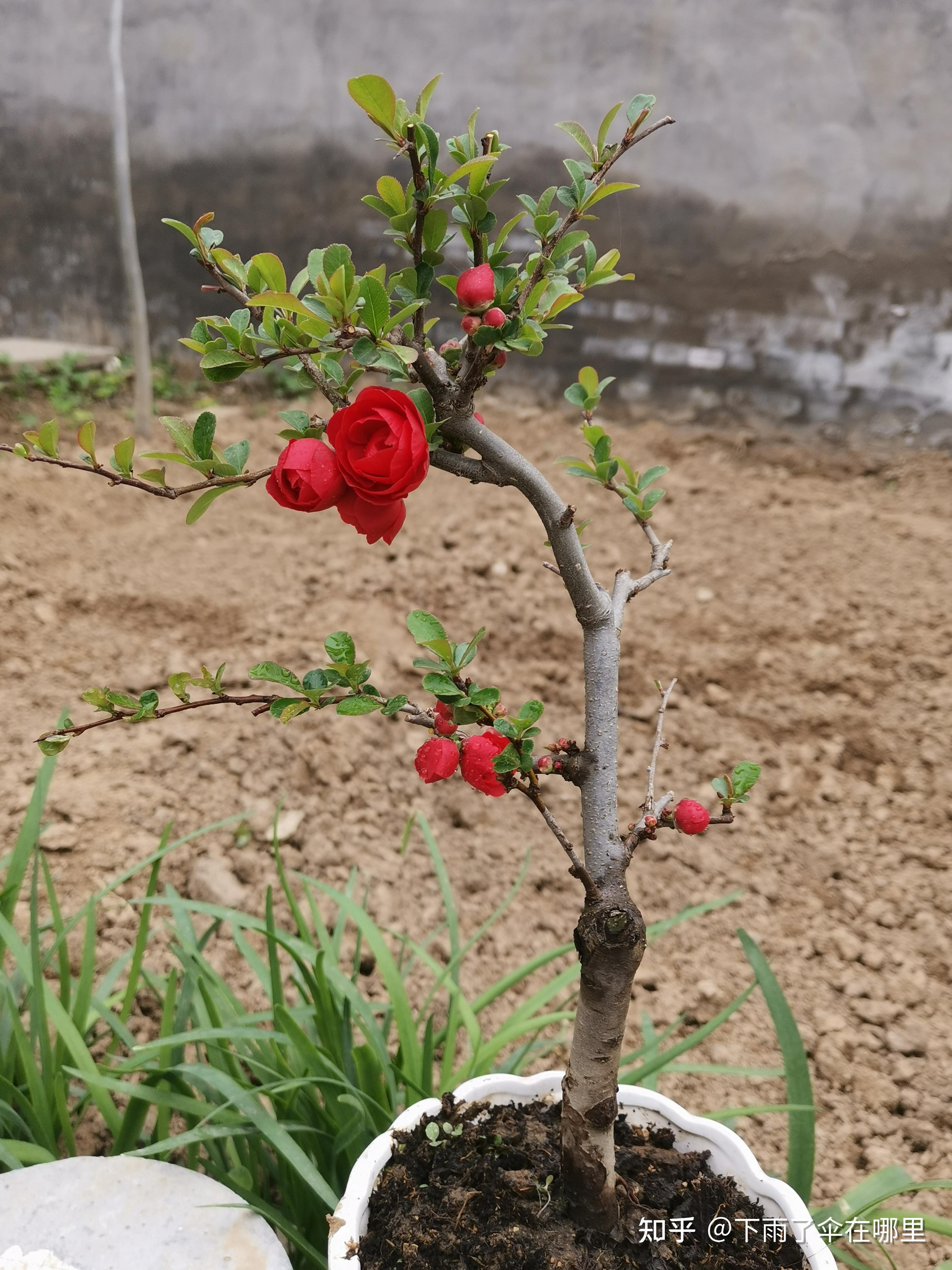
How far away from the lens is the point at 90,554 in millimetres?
→ 3057

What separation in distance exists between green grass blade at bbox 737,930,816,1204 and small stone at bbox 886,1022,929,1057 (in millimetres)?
599

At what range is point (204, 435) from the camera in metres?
0.78

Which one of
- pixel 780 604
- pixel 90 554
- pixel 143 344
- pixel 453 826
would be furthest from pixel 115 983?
pixel 143 344

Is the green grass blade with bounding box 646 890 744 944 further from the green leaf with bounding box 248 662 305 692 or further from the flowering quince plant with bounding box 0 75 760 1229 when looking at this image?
the green leaf with bounding box 248 662 305 692

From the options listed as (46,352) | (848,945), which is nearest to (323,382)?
(848,945)

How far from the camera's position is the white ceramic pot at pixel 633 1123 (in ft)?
3.21

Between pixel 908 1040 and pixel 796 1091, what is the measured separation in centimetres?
67

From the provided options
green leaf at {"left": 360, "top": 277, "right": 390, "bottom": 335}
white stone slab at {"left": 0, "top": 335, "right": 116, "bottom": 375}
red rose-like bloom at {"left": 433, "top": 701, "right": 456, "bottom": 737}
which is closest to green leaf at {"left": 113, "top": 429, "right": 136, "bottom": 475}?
green leaf at {"left": 360, "top": 277, "right": 390, "bottom": 335}

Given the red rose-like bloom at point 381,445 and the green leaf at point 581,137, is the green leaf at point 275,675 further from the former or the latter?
the green leaf at point 581,137

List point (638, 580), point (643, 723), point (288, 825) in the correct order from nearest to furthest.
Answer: point (638, 580) → point (288, 825) → point (643, 723)

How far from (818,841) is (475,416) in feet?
5.50

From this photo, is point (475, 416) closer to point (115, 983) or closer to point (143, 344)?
point (115, 983)

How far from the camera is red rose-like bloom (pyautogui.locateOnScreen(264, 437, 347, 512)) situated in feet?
2.39

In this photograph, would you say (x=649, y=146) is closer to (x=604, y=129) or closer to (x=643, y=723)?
(x=643, y=723)
